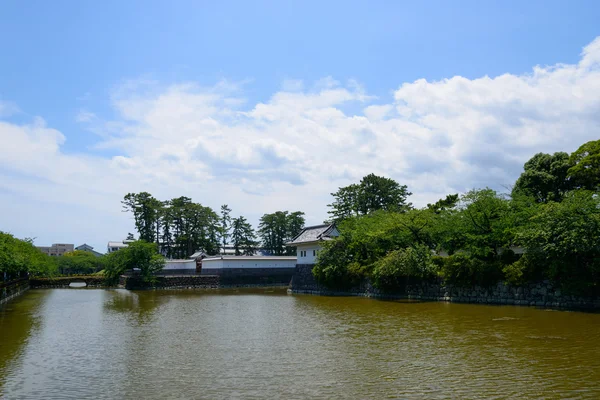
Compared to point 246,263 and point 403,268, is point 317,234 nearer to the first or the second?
point 246,263

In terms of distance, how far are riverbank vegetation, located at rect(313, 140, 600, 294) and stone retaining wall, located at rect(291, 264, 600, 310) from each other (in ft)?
1.38

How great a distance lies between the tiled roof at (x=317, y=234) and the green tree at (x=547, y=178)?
1505 centimetres

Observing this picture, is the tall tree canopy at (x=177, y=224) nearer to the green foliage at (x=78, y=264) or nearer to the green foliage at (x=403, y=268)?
the green foliage at (x=78, y=264)

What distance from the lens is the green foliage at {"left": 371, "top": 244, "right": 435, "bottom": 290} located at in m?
27.5

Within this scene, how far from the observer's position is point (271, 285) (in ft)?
167

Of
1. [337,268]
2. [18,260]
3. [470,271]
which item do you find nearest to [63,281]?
[18,260]

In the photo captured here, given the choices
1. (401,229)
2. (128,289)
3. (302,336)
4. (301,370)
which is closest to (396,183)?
(401,229)

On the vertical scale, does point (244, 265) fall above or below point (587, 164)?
below

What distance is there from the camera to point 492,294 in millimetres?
24062

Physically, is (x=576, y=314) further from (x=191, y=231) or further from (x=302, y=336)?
(x=191, y=231)

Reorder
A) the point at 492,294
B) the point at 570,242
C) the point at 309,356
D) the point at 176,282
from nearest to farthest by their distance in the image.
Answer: the point at 309,356, the point at 570,242, the point at 492,294, the point at 176,282

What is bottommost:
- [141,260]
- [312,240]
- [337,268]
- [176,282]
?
[176,282]

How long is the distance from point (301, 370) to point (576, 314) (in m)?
13.7

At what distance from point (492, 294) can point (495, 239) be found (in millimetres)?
2931
